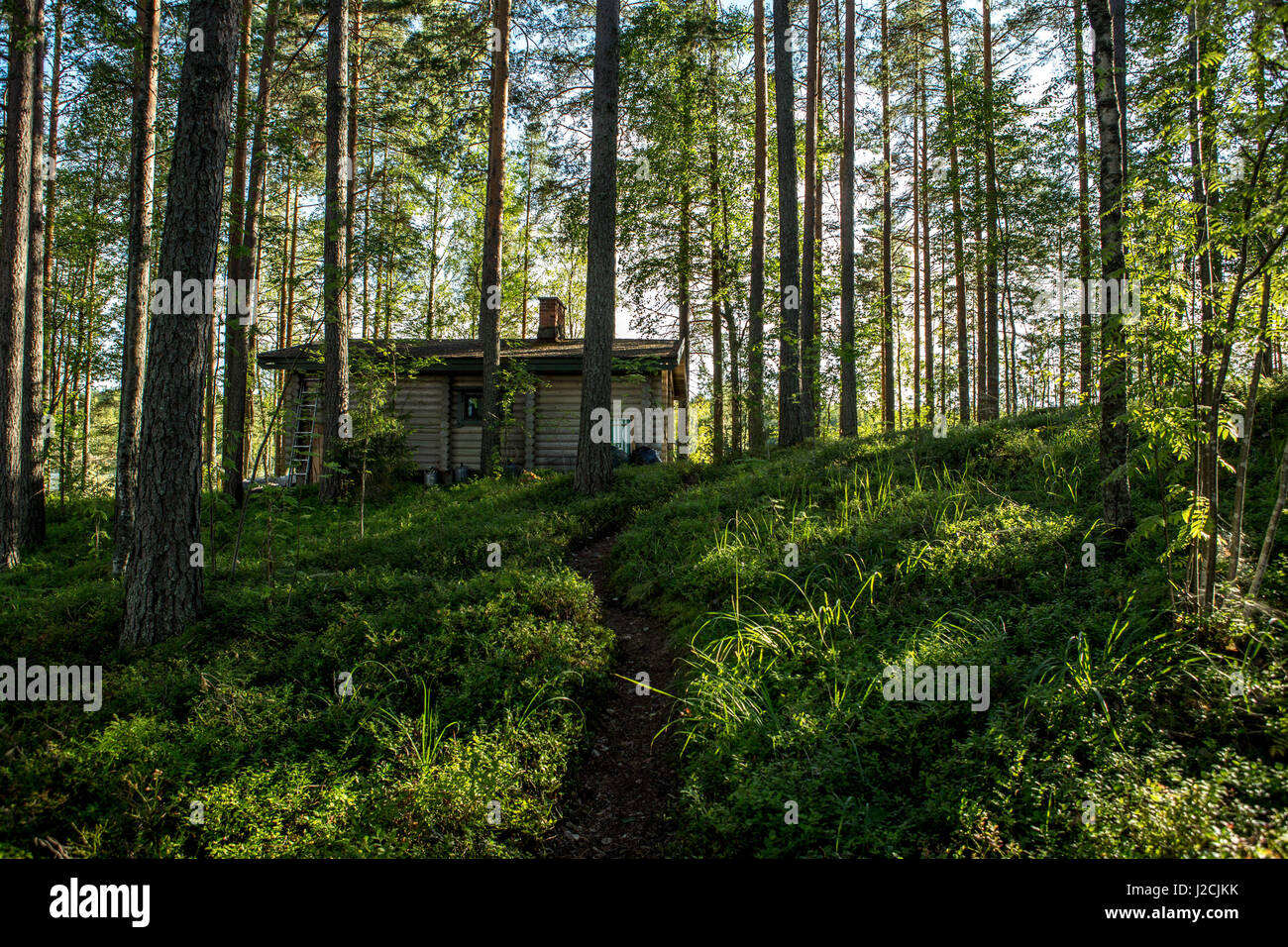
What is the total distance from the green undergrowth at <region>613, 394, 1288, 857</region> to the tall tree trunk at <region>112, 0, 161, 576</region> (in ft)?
22.9

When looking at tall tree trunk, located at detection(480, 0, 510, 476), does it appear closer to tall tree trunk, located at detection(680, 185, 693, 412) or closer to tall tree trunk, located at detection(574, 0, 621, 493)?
tall tree trunk, located at detection(574, 0, 621, 493)

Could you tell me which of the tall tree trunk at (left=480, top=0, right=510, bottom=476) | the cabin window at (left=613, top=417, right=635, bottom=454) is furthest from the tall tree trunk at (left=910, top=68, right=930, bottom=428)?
the tall tree trunk at (left=480, top=0, right=510, bottom=476)

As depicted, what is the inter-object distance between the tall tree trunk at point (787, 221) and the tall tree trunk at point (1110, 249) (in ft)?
21.8

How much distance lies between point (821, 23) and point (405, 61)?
435 inches

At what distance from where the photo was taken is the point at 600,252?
35.0 ft

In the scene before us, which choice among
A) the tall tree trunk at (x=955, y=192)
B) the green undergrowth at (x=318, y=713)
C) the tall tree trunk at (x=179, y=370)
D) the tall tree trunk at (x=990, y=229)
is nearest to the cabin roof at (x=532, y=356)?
the tall tree trunk at (x=955, y=192)

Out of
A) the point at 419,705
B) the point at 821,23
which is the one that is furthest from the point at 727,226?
the point at 419,705

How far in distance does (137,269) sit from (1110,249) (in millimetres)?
10896

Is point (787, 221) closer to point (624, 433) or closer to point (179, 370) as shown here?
point (624, 433)

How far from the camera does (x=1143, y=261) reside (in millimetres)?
4160

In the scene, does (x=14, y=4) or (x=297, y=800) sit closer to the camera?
(x=297, y=800)

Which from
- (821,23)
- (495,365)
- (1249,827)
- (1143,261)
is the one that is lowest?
(1249,827)
